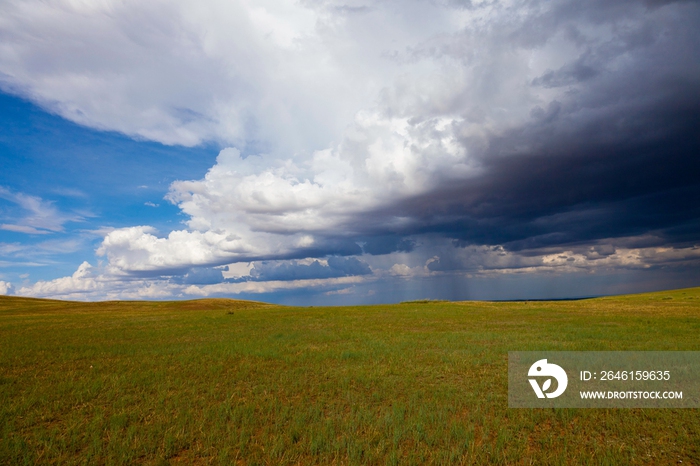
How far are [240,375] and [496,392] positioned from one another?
9.75 m

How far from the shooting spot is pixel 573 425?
9609mm

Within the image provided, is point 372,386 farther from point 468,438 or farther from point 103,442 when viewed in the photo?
point 103,442

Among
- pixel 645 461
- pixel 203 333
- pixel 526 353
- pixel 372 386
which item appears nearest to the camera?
pixel 645 461

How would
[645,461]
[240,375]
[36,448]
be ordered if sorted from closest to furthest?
[645,461] < [36,448] < [240,375]

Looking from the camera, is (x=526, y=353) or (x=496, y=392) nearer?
(x=496, y=392)

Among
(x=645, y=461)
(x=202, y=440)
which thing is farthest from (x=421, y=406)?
(x=202, y=440)

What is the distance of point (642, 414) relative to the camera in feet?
33.1

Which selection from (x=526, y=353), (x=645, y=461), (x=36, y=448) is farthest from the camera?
(x=526, y=353)

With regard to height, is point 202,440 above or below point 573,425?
above

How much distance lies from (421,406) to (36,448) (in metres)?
9.80

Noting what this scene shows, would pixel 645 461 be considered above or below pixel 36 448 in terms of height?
below

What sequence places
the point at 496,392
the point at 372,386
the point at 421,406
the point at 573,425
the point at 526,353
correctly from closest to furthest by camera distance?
the point at 573,425 → the point at 421,406 → the point at 496,392 → the point at 372,386 → the point at 526,353

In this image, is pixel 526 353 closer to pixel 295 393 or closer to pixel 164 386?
pixel 295 393

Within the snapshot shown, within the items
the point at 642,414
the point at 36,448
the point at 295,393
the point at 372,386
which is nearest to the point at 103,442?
the point at 36,448
